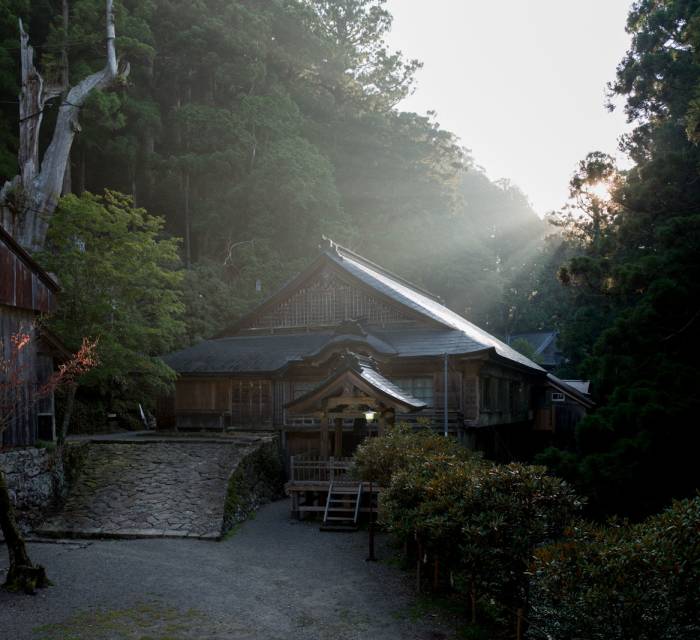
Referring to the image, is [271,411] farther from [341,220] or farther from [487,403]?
[341,220]

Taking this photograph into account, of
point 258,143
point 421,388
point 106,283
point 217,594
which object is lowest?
point 217,594

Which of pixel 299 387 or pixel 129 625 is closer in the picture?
pixel 129 625

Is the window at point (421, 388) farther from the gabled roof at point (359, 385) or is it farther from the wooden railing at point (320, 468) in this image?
the wooden railing at point (320, 468)

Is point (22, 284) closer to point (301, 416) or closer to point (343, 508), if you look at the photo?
point (343, 508)

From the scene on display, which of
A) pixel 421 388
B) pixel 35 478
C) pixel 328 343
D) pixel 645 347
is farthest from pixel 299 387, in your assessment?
pixel 645 347

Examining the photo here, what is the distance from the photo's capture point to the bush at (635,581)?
4.99 meters

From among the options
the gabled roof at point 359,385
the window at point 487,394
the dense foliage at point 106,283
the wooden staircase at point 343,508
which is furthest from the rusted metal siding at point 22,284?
the window at point 487,394

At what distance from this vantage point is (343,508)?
15.3 meters

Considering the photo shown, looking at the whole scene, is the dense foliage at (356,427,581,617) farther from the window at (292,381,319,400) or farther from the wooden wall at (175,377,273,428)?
the wooden wall at (175,377,273,428)

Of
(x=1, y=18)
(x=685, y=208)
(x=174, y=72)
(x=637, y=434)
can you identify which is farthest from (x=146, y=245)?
(x=174, y=72)

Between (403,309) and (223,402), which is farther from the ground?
(403,309)

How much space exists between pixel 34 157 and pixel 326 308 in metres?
14.6

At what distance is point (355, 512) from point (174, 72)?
32.7 meters

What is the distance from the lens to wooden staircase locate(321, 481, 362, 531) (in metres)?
14.9
